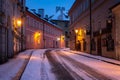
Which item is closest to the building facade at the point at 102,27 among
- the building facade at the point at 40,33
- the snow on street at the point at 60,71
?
the snow on street at the point at 60,71

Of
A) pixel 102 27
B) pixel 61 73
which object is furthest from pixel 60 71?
pixel 102 27

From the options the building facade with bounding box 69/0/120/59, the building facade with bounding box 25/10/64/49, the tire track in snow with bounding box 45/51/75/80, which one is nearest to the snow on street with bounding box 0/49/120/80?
the tire track in snow with bounding box 45/51/75/80

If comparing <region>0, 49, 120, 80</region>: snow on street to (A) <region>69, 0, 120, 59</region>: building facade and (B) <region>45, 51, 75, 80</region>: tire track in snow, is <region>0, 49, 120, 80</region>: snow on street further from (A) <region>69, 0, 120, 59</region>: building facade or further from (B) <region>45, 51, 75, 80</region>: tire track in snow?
(A) <region>69, 0, 120, 59</region>: building facade

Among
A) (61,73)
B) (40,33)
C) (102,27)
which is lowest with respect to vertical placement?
(61,73)

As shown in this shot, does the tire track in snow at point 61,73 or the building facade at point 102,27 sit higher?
the building facade at point 102,27

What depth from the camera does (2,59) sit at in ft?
69.3

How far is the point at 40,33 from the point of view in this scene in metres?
62.3

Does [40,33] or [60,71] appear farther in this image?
[40,33]

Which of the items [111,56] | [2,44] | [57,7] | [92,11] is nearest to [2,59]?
[2,44]

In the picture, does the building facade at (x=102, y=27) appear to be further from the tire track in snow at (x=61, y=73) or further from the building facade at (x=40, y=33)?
the building facade at (x=40, y=33)

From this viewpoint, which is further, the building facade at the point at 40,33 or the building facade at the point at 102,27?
the building facade at the point at 40,33

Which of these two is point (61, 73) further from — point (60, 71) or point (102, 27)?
point (102, 27)

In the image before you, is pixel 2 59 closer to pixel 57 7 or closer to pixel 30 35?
pixel 30 35

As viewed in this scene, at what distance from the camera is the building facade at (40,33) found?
5241cm
